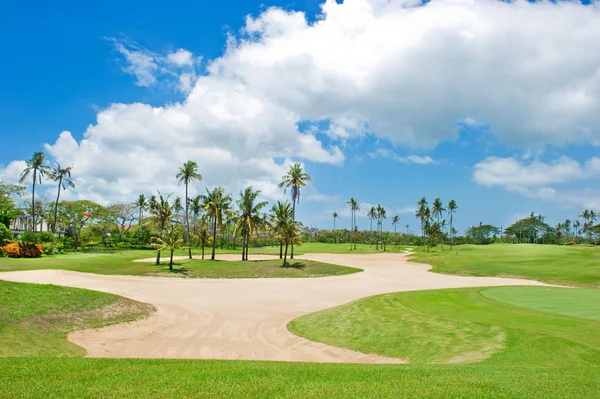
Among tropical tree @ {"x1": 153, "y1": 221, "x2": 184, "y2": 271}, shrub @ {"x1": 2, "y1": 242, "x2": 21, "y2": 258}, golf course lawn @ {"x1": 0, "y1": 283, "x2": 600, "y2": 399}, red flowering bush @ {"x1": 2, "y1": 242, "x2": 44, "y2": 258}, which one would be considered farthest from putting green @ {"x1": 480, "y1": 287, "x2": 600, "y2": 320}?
red flowering bush @ {"x1": 2, "y1": 242, "x2": 44, "y2": 258}

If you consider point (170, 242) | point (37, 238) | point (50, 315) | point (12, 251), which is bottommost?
point (50, 315)

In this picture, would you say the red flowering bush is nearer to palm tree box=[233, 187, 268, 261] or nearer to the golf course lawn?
palm tree box=[233, 187, 268, 261]

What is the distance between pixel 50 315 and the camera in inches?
715

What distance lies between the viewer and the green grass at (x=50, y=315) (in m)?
14.3

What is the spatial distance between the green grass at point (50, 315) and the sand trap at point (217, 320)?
0.90m

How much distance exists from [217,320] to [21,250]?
52244mm

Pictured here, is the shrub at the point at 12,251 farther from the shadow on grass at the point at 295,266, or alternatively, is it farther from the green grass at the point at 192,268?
the shadow on grass at the point at 295,266

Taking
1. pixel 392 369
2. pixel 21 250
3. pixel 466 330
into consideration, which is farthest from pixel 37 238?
pixel 392 369

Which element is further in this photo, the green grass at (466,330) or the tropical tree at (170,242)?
the tropical tree at (170,242)

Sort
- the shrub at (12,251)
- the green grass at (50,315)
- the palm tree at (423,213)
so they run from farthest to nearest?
the palm tree at (423,213) → the shrub at (12,251) → the green grass at (50,315)

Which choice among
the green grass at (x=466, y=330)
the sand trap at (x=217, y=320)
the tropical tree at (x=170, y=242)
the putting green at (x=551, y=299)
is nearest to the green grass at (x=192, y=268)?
the tropical tree at (x=170, y=242)

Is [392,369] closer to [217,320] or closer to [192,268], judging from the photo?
[217,320]

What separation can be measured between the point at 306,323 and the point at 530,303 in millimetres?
12489

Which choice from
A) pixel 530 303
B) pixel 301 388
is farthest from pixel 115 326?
pixel 530 303
